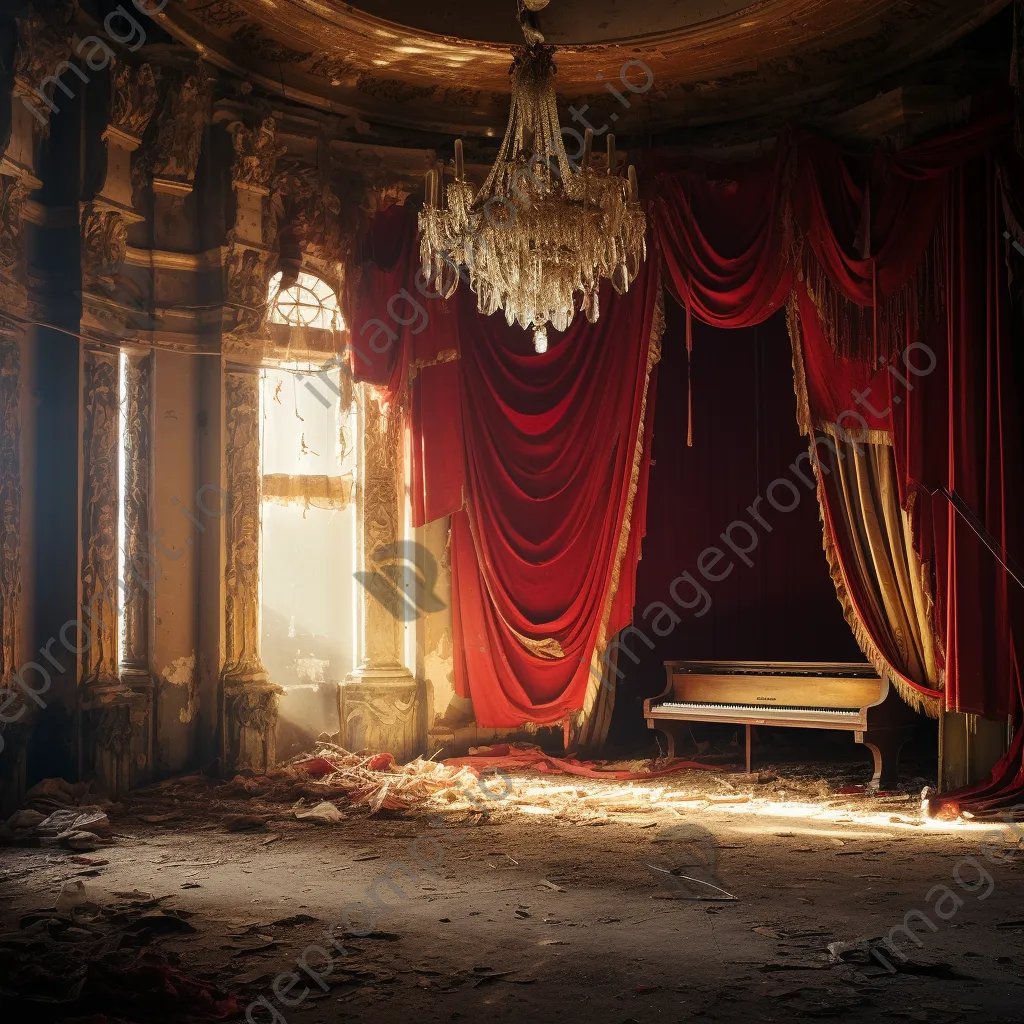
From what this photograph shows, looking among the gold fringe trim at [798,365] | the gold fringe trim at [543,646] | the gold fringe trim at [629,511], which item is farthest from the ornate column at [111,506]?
the gold fringe trim at [798,365]

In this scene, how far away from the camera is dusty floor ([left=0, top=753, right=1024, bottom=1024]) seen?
116 inches

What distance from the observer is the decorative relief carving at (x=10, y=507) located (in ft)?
17.7

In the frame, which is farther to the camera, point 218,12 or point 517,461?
point 517,461

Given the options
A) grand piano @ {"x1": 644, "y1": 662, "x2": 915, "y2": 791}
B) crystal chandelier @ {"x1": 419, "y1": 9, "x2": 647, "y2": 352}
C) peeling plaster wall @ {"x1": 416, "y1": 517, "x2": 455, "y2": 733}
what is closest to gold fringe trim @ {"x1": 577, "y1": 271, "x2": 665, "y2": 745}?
grand piano @ {"x1": 644, "y1": 662, "x2": 915, "y2": 791}

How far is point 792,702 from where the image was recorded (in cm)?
632

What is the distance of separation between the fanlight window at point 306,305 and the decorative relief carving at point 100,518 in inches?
45.9

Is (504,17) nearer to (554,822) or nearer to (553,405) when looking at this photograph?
(553,405)

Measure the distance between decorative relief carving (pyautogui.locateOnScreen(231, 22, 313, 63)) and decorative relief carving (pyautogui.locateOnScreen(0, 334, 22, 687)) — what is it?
210cm

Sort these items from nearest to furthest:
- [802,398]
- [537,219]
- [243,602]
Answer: [537,219], [802,398], [243,602]

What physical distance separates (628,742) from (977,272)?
3.74 meters

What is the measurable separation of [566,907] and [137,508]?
3.51 m

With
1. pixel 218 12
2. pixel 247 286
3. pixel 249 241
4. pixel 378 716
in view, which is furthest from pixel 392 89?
pixel 378 716

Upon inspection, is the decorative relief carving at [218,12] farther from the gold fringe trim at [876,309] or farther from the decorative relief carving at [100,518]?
the gold fringe trim at [876,309]

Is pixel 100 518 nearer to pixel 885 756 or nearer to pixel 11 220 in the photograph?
pixel 11 220
